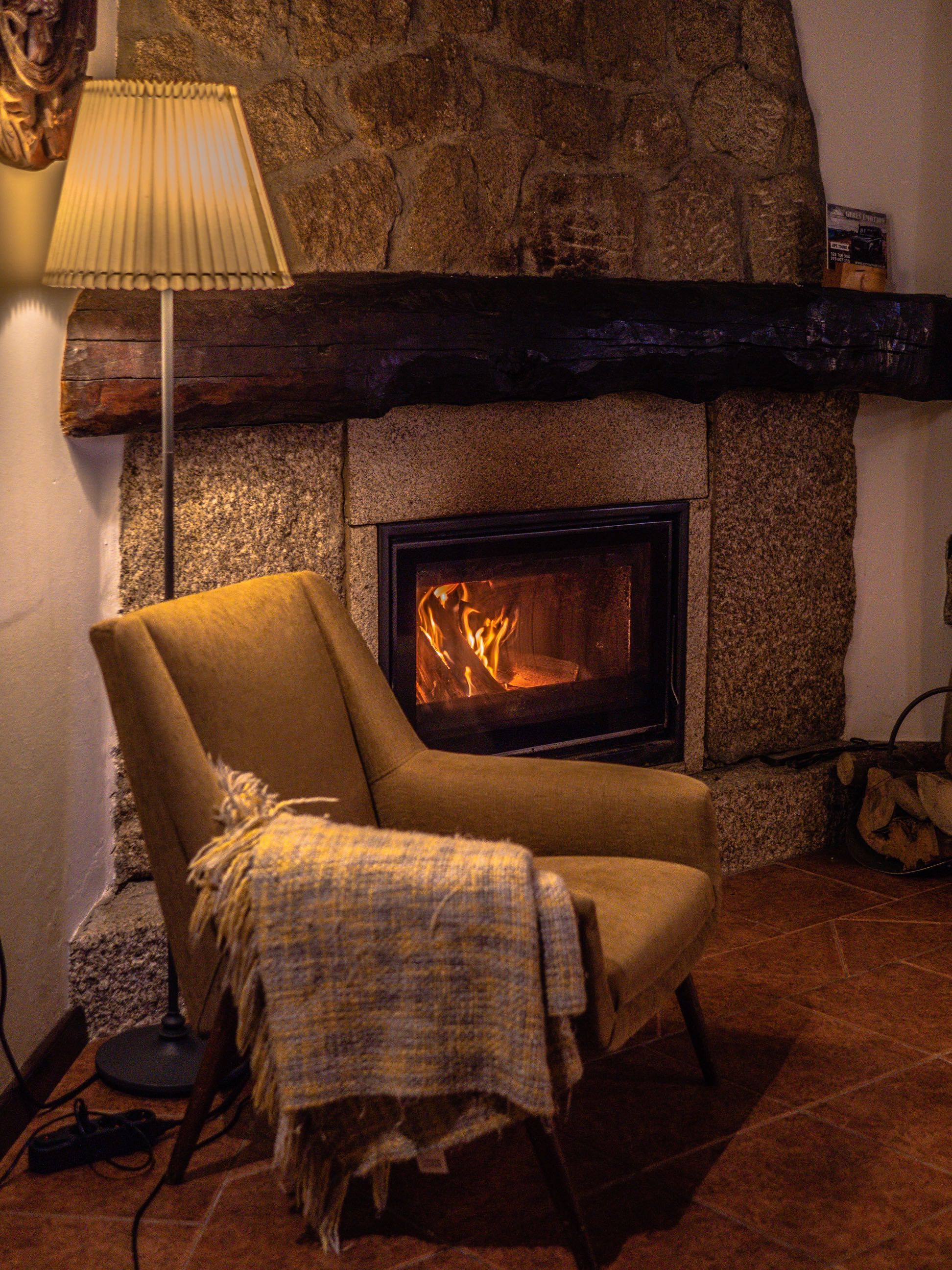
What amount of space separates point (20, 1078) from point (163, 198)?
4.42ft

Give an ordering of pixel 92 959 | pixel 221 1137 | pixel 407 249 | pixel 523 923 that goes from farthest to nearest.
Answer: pixel 407 249 < pixel 92 959 < pixel 221 1137 < pixel 523 923

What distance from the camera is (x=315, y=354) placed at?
2414 millimetres

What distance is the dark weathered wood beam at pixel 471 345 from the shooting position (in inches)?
88.9

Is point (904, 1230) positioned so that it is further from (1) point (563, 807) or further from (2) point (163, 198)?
(2) point (163, 198)

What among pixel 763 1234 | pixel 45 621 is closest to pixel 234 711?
pixel 45 621

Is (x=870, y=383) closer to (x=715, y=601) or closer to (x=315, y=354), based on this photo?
(x=715, y=601)

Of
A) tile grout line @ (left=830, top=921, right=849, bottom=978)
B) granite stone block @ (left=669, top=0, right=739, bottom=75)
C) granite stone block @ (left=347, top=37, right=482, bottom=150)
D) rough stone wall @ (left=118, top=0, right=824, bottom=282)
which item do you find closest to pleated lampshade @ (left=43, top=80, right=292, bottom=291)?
rough stone wall @ (left=118, top=0, right=824, bottom=282)

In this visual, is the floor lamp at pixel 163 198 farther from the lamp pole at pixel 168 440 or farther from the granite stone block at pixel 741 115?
the granite stone block at pixel 741 115

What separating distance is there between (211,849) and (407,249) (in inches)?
59.9

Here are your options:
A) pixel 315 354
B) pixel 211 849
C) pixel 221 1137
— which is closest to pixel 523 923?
pixel 211 849

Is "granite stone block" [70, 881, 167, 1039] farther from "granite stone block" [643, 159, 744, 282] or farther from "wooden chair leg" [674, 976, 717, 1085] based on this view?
"granite stone block" [643, 159, 744, 282]

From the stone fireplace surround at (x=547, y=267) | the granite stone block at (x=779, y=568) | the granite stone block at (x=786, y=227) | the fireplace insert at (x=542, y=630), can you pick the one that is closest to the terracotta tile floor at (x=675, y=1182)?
the stone fireplace surround at (x=547, y=267)

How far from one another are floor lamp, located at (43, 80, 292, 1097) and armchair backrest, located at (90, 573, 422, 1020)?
Answer: 49 centimetres

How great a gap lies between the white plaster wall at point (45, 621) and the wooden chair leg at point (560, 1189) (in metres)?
0.88
